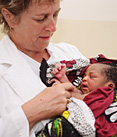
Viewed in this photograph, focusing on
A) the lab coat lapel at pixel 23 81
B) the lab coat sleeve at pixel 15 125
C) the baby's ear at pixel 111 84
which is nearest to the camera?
the lab coat sleeve at pixel 15 125

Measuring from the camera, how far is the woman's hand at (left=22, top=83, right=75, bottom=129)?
3.31 feet

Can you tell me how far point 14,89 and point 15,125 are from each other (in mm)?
208

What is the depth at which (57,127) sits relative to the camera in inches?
37.7

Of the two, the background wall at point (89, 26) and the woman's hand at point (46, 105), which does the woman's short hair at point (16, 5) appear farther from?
the background wall at point (89, 26)

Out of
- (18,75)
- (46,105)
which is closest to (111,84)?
(46,105)

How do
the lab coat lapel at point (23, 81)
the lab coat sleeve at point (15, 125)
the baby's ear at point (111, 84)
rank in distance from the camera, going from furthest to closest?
the baby's ear at point (111, 84)
the lab coat lapel at point (23, 81)
the lab coat sleeve at point (15, 125)

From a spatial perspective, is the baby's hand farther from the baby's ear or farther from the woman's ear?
the woman's ear

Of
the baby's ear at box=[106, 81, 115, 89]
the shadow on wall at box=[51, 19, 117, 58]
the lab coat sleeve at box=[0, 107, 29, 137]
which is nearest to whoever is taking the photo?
the lab coat sleeve at box=[0, 107, 29, 137]

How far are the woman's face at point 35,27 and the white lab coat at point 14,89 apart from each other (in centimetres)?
8

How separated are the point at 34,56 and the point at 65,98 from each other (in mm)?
460

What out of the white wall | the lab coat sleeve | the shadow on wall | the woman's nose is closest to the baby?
the woman's nose

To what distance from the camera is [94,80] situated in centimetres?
126

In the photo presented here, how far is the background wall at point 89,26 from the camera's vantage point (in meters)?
2.24

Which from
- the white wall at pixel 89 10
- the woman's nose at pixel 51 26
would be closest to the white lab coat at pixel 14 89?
the woman's nose at pixel 51 26
